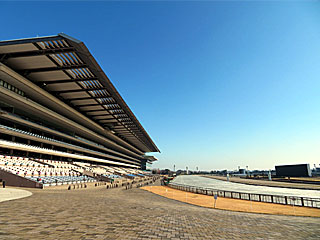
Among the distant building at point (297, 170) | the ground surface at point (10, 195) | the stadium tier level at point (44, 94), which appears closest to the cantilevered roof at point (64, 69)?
the stadium tier level at point (44, 94)

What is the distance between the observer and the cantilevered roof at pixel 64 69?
71.6 ft

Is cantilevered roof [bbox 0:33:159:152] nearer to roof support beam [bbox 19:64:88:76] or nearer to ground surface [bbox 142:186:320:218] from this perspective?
roof support beam [bbox 19:64:88:76]

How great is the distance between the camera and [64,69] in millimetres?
27016

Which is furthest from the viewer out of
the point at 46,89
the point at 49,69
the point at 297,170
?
the point at 297,170

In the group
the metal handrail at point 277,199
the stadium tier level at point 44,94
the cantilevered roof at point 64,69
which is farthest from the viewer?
the stadium tier level at point 44,94

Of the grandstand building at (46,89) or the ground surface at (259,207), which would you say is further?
the grandstand building at (46,89)

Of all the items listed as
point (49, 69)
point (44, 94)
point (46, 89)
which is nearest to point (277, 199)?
point (49, 69)

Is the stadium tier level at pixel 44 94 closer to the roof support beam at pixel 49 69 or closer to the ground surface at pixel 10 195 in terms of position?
the roof support beam at pixel 49 69

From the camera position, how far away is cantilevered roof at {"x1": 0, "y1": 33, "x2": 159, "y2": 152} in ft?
71.6

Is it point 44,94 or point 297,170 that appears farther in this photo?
point 297,170

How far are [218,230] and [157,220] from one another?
108 inches

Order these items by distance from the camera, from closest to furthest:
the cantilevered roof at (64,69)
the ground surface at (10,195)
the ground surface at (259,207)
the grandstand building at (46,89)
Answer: the ground surface at (10,195)
the ground surface at (259,207)
the cantilevered roof at (64,69)
the grandstand building at (46,89)

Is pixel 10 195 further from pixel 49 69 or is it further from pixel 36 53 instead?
pixel 49 69

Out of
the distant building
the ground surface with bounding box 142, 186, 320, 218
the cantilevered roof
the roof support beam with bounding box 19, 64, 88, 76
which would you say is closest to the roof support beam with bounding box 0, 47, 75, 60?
the cantilevered roof
